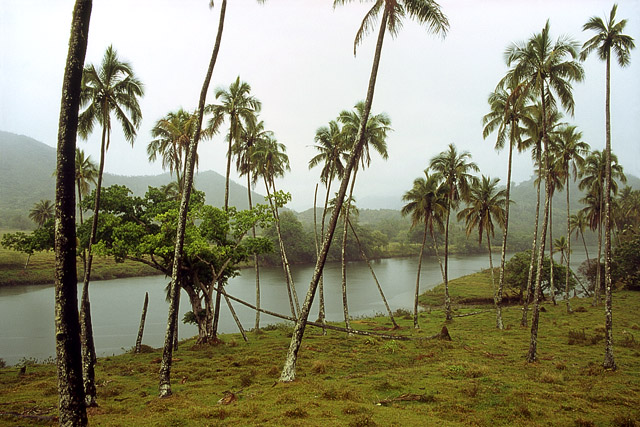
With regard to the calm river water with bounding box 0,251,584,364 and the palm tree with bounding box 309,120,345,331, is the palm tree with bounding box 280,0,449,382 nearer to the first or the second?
the palm tree with bounding box 309,120,345,331

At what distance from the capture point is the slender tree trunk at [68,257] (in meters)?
5.32

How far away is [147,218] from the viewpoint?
18.8 metres

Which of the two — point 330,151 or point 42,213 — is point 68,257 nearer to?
point 330,151

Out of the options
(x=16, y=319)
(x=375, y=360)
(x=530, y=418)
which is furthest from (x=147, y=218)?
(x=16, y=319)

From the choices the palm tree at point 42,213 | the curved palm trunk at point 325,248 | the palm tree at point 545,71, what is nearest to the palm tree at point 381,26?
the curved palm trunk at point 325,248

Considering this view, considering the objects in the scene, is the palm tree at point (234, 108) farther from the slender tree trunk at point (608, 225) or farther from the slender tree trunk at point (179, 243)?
the slender tree trunk at point (608, 225)

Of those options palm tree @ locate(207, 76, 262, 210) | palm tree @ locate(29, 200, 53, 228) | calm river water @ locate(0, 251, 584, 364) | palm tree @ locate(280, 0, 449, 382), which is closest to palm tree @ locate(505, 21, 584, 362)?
palm tree @ locate(280, 0, 449, 382)

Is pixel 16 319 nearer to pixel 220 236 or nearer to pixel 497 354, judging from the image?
pixel 220 236

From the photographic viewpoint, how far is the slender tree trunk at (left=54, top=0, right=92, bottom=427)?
210 inches

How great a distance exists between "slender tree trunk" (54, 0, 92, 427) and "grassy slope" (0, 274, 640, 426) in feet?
8.24

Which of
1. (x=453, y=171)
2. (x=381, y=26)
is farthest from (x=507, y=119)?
(x=381, y=26)

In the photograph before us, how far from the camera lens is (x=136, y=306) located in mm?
36562

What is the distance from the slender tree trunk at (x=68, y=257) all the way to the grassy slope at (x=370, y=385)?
2512mm

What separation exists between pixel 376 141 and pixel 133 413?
58.5 feet
